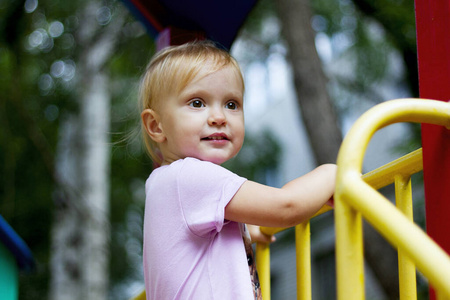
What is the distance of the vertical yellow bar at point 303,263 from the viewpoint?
1.73m

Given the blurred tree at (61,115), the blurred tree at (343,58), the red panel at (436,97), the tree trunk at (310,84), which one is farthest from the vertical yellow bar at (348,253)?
the blurred tree at (61,115)

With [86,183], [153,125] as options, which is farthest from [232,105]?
[86,183]

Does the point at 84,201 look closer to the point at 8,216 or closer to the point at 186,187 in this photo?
the point at 8,216

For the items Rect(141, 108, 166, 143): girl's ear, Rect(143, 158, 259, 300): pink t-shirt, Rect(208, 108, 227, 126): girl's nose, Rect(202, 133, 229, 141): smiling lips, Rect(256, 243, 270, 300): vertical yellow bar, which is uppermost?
Rect(208, 108, 227, 126): girl's nose

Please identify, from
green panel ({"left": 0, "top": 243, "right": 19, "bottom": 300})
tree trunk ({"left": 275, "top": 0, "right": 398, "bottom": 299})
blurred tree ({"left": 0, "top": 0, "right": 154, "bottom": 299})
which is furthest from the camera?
blurred tree ({"left": 0, "top": 0, "right": 154, "bottom": 299})

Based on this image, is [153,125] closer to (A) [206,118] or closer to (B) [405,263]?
(A) [206,118]

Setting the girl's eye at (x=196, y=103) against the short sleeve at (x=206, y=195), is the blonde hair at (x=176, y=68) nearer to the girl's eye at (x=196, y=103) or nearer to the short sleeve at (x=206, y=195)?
the girl's eye at (x=196, y=103)

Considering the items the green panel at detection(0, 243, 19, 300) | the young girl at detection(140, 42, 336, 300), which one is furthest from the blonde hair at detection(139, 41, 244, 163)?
the green panel at detection(0, 243, 19, 300)

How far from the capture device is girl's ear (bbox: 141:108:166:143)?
1.64 meters

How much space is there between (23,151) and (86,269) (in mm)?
2977

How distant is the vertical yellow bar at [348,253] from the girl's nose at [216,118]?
1.84 ft

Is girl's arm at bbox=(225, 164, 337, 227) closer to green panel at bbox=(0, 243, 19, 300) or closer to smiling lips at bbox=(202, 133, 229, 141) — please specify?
smiling lips at bbox=(202, 133, 229, 141)

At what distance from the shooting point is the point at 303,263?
175 cm

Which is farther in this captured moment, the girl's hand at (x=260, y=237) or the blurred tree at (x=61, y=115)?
the blurred tree at (x=61, y=115)
